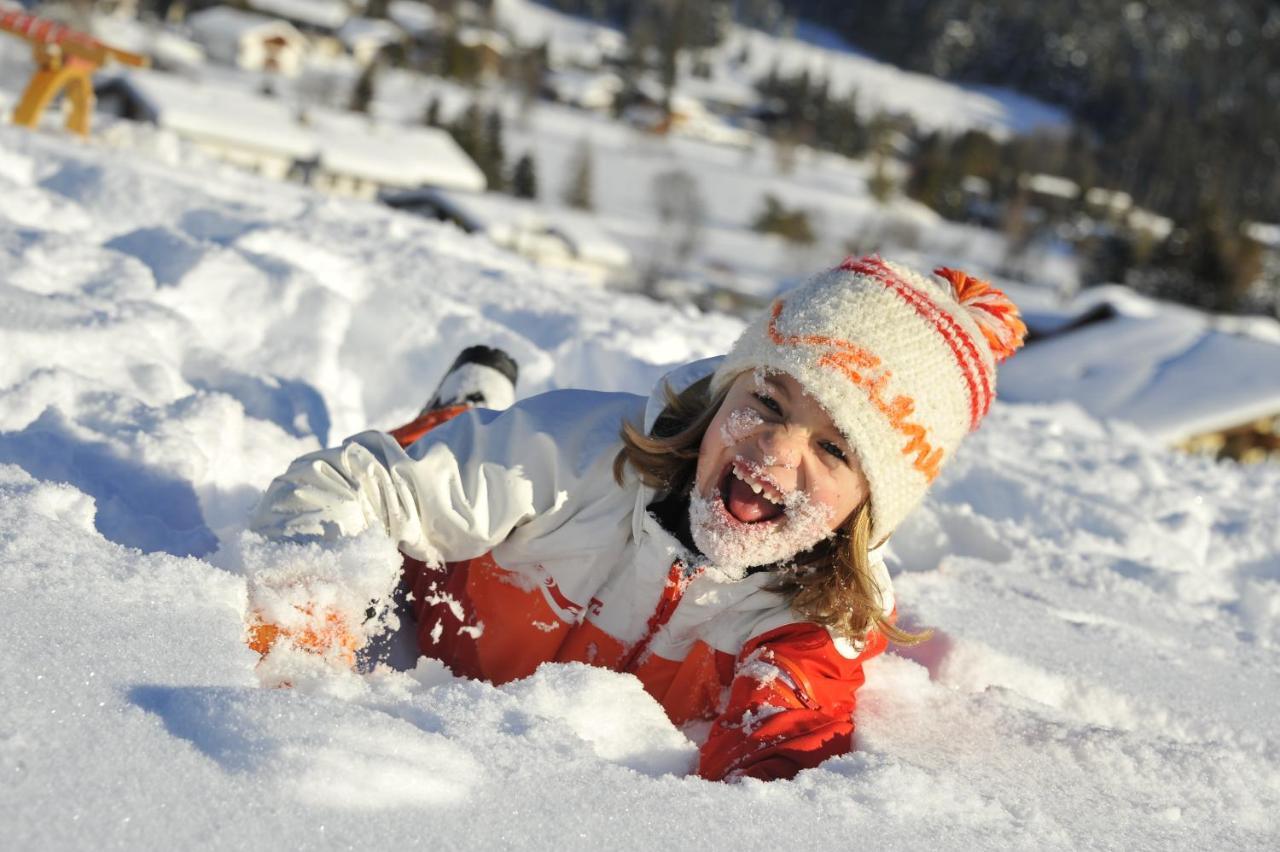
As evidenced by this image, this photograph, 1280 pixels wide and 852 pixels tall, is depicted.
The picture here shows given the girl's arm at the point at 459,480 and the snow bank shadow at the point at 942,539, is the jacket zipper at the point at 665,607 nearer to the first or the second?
the girl's arm at the point at 459,480

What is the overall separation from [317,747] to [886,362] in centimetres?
100

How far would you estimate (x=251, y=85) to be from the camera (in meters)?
43.9

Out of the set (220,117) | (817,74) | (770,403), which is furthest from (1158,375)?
(817,74)

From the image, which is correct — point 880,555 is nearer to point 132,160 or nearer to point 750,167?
point 132,160

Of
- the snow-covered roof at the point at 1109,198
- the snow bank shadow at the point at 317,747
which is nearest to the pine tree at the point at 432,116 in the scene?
the snow-covered roof at the point at 1109,198

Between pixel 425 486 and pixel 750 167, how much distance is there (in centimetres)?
5547

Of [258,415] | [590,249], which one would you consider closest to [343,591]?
[258,415]

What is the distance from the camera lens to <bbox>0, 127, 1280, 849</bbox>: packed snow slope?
3.75 feet

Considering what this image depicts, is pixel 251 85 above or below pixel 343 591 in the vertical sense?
below

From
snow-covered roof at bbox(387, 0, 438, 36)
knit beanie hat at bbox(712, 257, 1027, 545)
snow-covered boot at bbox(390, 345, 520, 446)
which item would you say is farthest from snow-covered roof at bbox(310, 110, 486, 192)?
snow-covered roof at bbox(387, 0, 438, 36)

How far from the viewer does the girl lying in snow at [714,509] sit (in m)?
1.73

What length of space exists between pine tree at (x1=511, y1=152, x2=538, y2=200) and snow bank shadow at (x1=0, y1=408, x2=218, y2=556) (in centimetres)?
3700

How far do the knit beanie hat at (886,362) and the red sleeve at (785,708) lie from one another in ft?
0.73

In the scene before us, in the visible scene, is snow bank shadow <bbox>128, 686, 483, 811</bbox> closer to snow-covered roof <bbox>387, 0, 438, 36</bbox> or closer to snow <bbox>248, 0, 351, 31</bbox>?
snow <bbox>248, 0, 351, 31</bbox>
